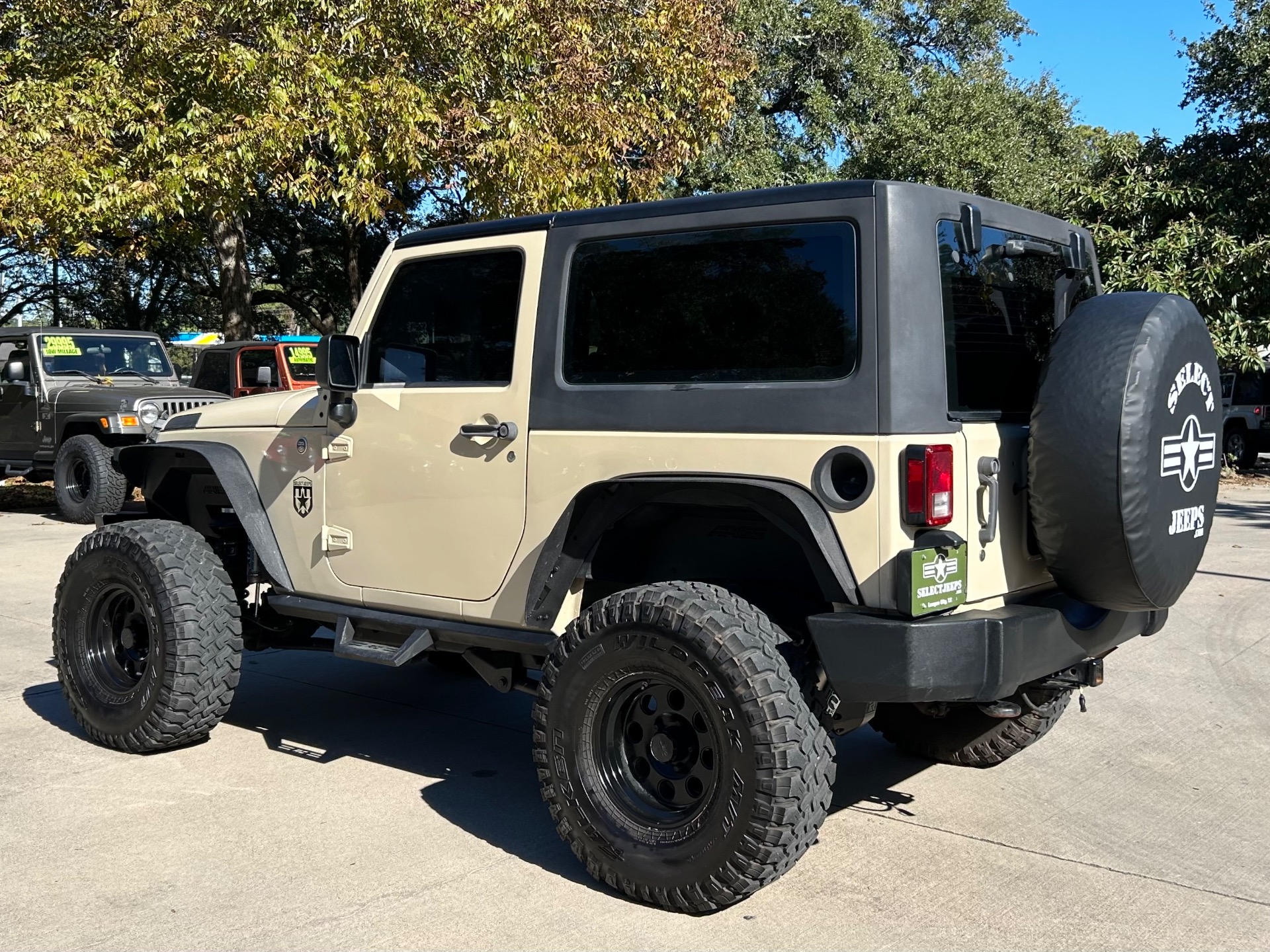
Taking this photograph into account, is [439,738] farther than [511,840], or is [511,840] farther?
[439,738]

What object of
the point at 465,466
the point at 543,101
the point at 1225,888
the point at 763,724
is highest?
the point at 543,101

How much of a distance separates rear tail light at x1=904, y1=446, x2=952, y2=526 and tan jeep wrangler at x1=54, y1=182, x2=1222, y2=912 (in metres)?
0.01

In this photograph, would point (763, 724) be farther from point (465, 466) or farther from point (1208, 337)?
point (1208, 337)

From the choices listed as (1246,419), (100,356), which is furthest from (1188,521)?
(1246,419)

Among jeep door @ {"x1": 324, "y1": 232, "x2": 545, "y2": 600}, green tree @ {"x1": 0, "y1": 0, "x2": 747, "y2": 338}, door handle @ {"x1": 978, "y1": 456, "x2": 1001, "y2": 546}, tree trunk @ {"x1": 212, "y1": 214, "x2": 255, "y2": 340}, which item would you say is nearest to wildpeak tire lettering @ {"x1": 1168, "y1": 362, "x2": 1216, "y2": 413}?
door handle @ {"x1": 978, "y1": 456, "x2": 1001, "y2": 546}

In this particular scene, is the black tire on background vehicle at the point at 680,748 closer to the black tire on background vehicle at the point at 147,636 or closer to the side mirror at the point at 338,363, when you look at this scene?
the side mirror at the point at 338,363

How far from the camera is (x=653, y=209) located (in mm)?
3881

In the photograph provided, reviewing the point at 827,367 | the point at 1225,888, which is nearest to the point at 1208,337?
the point at 827,367

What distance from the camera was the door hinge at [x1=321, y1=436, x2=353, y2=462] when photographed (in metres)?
4.61

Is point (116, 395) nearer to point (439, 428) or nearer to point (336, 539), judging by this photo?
point (336, 539)

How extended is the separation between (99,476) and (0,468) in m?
2.57

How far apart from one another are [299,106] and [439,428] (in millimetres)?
9794

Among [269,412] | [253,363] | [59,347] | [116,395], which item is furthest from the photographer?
[253,363]

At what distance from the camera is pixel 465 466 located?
4258mm
